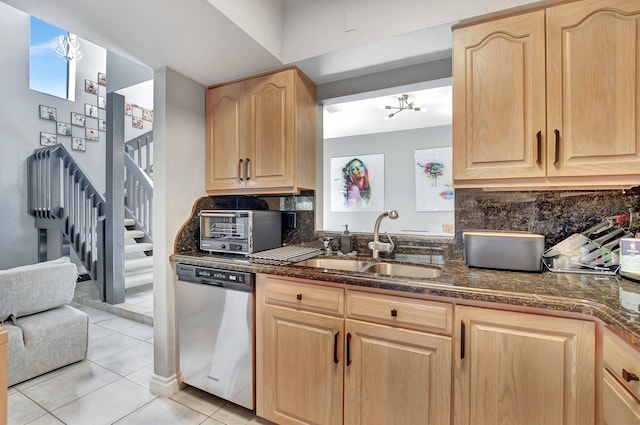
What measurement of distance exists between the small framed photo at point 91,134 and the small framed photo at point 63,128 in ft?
0.79

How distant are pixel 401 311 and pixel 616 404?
0.72 metres

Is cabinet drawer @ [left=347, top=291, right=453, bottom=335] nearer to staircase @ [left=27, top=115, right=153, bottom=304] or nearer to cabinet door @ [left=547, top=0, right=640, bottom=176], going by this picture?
cabinet door @ [left=547, top=0, right=640, bottom=176]

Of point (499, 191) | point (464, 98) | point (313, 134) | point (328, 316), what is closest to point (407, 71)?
point (464, 98)

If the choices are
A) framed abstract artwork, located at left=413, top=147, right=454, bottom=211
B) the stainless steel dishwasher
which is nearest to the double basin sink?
the stainless steel dishwasher

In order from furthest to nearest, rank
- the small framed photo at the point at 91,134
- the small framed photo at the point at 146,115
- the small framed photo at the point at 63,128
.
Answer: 1. the small framed photo at the point at 146,115
2. the small framed photo at the point at 91,134
3. the small framed photo at the point at 63,128

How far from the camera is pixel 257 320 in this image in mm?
1752

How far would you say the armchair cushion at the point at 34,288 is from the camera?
211 cm

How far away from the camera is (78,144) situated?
4.76m

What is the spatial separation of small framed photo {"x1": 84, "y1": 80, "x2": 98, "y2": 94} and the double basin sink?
528cm

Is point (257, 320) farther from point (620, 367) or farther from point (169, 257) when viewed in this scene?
point (620, 367)

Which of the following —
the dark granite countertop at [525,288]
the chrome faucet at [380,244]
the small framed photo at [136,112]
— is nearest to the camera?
the dark granite countertop at [525,288]

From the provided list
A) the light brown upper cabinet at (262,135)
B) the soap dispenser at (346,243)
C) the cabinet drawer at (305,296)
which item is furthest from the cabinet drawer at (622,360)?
the light brown upper cabinet at (262,135)

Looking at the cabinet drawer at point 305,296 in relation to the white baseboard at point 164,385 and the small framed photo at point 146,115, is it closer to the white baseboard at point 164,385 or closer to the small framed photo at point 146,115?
the white baseboard at point 164,385

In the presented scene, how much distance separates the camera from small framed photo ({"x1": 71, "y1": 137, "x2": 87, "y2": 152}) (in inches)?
185
